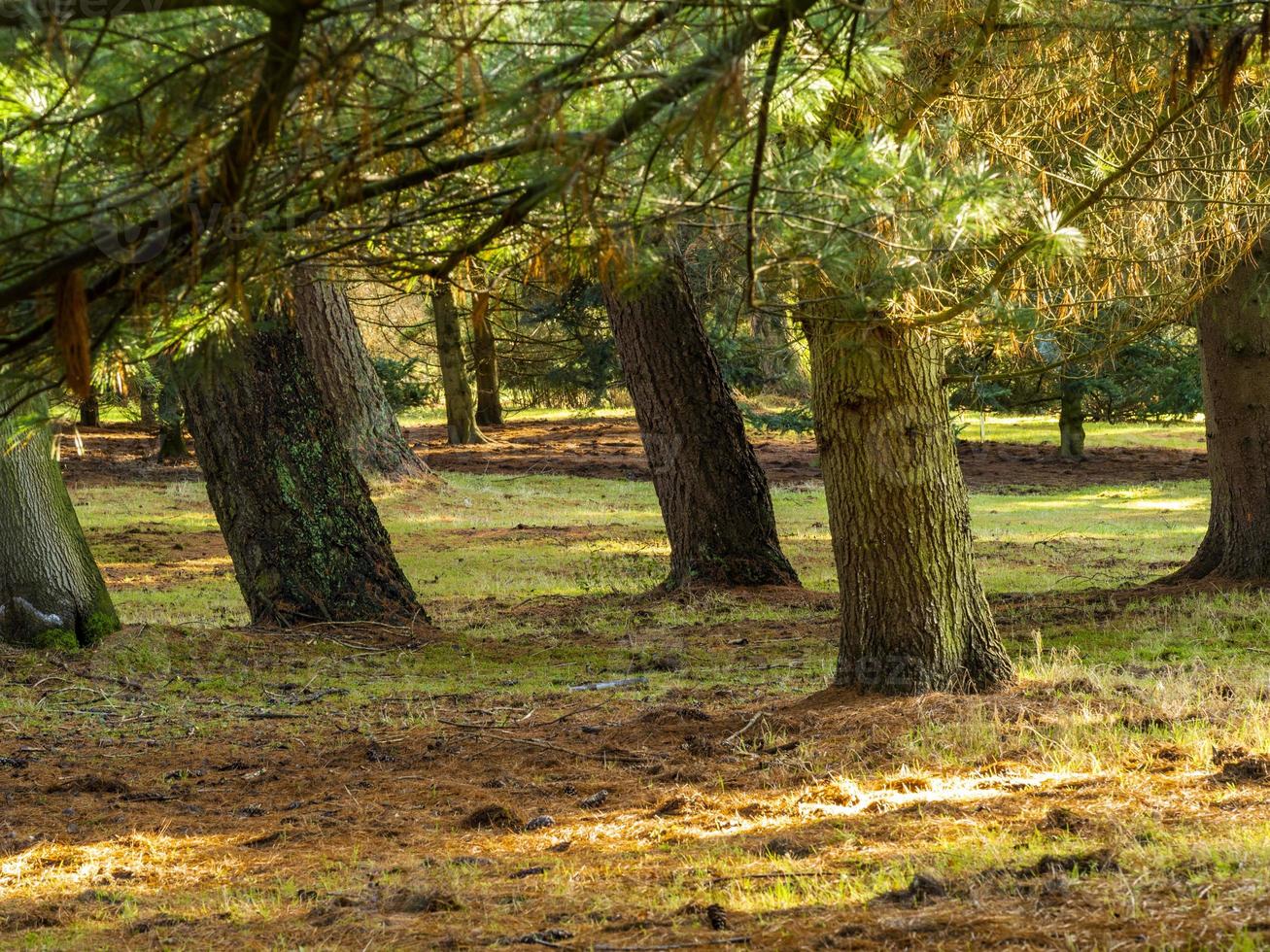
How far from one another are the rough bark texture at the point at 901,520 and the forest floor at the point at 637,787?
0.27 meters

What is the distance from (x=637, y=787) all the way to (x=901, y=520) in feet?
6.20

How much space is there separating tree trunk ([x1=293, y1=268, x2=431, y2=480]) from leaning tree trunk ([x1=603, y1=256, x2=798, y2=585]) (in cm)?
778

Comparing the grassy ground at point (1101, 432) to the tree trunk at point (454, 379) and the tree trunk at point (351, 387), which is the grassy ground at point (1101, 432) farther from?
the tree trunk at point (351, 387)

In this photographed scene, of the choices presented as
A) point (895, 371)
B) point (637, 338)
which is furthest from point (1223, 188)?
point (637, 338)

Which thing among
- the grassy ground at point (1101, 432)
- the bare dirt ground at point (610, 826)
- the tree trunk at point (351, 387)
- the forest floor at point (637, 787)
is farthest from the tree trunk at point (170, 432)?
the grassy ground at point (1101, 432)

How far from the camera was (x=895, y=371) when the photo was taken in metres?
6.48

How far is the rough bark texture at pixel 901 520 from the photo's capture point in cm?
651

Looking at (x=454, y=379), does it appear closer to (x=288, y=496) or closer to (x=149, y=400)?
(x=149, y=400)

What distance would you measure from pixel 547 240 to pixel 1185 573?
8611 mm

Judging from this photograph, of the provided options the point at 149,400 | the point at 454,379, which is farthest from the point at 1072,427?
the point at 149,400

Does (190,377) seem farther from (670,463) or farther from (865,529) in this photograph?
(670,463)

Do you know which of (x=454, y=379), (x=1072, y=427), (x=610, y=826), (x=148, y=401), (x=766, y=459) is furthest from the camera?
(x=766, y=459)

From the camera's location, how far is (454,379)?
26.5 metres

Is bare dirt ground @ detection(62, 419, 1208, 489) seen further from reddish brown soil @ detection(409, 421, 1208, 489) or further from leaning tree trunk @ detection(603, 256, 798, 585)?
leaning tree trunk @ detection(603, 256, 798, 585)
